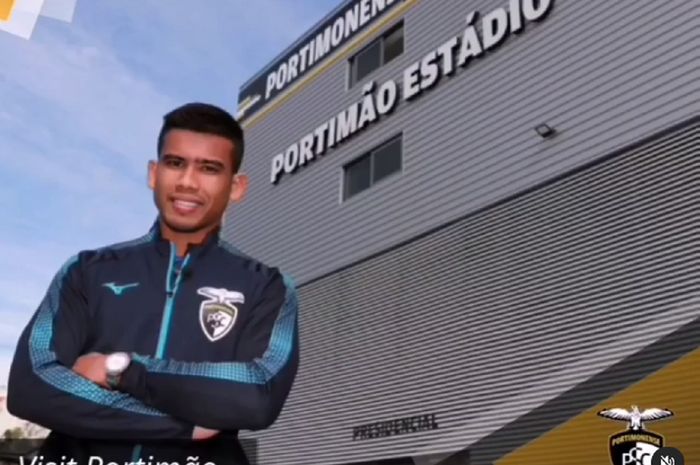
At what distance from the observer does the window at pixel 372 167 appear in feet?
75.0

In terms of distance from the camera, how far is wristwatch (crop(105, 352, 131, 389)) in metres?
2.27

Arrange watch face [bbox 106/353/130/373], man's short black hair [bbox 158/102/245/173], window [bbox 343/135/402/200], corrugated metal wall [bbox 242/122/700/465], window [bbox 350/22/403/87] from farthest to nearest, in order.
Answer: window [bbox 350/22/403/87] → window [bbox 343/135/402/200] → corrugated metal wall [bbox 242/122/700/465] → man's short black hair [bbox 158/102/245/173] → watch face [bbox 106/353/130/373]

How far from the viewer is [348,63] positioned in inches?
1022

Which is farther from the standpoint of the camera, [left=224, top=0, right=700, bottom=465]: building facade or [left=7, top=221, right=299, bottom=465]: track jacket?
[left=224, top=0, right=700, bottom=465]: building facade

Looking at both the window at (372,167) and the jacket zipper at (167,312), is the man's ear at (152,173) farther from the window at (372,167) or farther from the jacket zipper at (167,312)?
the window at (372,167)

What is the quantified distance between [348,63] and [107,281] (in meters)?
24.1

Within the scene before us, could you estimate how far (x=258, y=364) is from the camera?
2.43 metres

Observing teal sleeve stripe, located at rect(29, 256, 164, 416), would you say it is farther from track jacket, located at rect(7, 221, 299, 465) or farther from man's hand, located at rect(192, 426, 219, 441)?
man's hand, located at rect(192, 426, 219, 441)

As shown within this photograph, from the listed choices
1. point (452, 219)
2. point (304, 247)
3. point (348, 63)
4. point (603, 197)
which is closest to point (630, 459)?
point (603, 197)

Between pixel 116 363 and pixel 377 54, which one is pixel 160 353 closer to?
pixel 116 363

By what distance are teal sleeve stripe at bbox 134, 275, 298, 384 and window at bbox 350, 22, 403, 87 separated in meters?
Result: 22.3

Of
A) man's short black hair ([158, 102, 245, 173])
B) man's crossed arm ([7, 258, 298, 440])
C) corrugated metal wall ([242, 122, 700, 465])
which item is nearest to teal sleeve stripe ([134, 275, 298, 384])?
man's crossed arm ([7, 258, 298, 440])

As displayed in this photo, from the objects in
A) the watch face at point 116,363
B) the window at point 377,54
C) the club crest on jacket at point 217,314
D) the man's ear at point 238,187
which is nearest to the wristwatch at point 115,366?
the watch face at point 116,363

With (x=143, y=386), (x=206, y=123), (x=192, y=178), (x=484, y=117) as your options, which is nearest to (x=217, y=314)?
(x=143, y=386)
